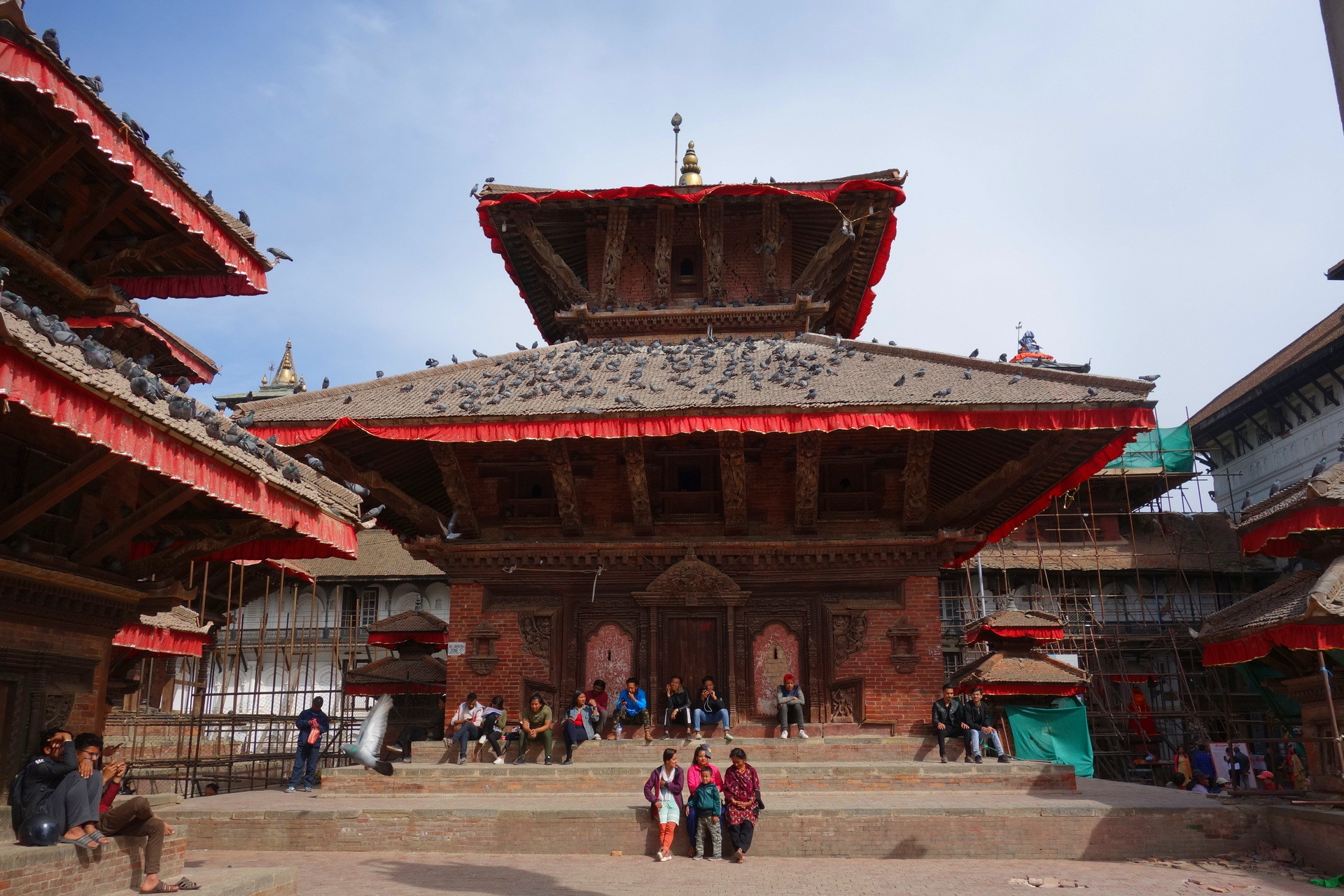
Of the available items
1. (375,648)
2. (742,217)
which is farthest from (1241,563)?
(375,648)

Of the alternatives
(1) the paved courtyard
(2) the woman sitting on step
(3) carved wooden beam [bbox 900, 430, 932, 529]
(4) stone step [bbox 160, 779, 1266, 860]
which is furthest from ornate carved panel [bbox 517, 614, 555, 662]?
(3) carved wooden beam [bbox 900, 430, 932, 529]

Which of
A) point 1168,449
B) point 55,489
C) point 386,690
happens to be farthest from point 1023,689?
point 1168,449

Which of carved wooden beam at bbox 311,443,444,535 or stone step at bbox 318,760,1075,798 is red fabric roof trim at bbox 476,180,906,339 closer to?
carved wooden beam at bbox 311,443,444,535

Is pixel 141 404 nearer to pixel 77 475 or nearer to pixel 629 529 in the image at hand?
pixel 77 475

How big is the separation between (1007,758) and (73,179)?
1283 cm

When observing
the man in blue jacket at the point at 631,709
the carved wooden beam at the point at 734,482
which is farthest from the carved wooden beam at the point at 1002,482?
the man in blue jacket at the point at 631,709

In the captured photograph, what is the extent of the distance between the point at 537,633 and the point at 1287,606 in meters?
10.1

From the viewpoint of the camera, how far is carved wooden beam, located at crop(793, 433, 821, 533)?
14477mm

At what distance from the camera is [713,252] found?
19359 millimetres

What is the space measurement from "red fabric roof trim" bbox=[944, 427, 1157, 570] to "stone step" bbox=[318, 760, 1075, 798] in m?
3.92

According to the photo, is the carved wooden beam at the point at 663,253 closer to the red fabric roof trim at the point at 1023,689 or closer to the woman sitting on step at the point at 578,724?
the woman sitting on step at the point at 578,724

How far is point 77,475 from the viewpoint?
7.26 m

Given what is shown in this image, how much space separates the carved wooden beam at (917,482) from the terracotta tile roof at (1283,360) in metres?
21.3

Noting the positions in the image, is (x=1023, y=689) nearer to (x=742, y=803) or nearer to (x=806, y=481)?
(x=806, y=481)
